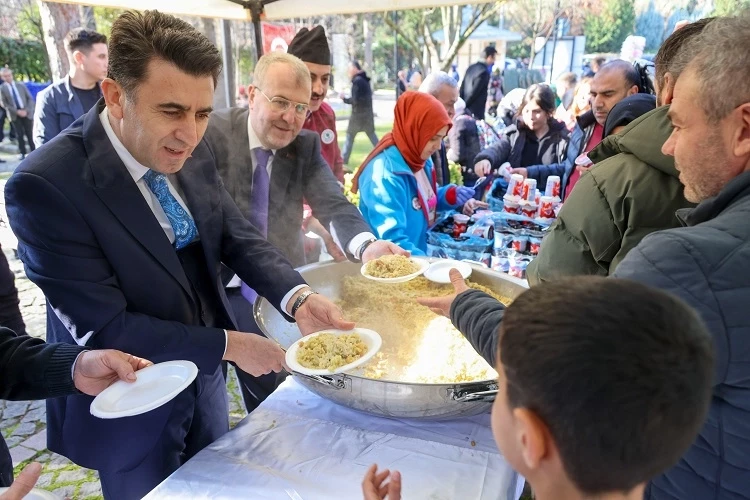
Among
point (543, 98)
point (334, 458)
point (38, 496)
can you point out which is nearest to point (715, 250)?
point (334, 458)

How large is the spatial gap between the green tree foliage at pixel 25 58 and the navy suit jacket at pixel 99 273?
13.2 m

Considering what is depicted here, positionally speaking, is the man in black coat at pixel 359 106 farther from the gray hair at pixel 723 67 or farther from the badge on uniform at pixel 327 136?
the gray hair at pixel 723 67

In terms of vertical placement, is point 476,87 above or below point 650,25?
below

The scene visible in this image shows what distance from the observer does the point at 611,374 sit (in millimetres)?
603

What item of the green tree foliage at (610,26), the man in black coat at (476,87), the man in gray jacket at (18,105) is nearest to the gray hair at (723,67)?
the man in black coat at (476,87)

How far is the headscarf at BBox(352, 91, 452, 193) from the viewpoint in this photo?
2.79 metres

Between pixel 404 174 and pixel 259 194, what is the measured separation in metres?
0.81

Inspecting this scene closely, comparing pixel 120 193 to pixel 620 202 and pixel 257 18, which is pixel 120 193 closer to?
pixel 620 202

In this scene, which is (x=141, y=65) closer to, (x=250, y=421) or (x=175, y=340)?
(x=175, y=340)

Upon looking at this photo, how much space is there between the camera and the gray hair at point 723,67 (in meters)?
0.94

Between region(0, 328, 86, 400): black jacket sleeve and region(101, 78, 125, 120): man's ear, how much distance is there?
2.08 ft

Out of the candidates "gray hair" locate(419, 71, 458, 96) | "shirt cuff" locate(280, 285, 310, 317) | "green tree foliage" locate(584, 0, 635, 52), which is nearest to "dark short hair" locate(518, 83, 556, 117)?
"gray hair" locate(419, 71, 458, 96)

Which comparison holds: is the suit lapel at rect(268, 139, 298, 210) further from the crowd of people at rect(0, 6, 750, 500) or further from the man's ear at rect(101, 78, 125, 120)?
the man's ear at rect(101, 78, 125, 120)

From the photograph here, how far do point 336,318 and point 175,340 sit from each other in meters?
0.47
